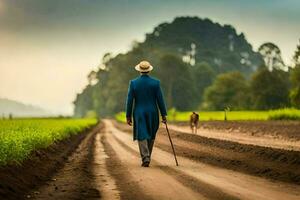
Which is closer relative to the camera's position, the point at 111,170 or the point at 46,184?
the point at 46,184

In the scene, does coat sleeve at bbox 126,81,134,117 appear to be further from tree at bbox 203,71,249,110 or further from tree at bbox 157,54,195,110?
tree at bbox 157,54,195,110

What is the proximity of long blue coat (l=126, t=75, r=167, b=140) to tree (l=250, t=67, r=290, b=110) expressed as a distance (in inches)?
2897

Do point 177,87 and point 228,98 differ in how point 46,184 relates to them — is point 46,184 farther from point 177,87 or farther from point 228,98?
point 177,87

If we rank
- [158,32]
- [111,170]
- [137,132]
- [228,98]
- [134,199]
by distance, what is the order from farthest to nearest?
[158,32], [228,98], [137,132], [111,170], [134,199]

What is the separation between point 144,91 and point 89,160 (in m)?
2.90

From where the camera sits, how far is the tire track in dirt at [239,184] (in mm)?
8984

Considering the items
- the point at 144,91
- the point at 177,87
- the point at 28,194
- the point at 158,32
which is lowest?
the point at 28,194

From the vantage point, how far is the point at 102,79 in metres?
166

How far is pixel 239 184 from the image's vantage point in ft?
33.9

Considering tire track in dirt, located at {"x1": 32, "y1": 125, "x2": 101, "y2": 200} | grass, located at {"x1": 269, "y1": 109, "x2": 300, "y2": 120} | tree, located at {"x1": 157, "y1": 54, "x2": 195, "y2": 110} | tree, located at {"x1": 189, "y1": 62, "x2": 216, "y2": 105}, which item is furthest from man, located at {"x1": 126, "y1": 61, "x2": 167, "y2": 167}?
tree, located at {"x1": 189, "y1": 62, "x2": 216, "y2": 105}

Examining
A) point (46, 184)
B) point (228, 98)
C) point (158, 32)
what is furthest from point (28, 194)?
point (158, 32)

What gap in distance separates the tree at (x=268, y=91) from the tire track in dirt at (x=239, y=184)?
7488cm

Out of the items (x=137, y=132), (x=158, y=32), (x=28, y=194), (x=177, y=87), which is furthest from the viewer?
(x=158, y=32)

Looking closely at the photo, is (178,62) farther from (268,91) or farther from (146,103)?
(146,103)
